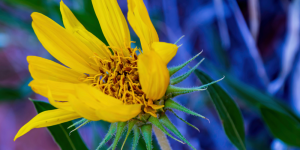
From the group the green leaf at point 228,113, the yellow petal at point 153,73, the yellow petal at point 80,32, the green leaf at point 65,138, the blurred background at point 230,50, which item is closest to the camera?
the yellow petal at point 153,73

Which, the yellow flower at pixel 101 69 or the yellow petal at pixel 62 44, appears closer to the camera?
the yellow flower at pixel 101 69

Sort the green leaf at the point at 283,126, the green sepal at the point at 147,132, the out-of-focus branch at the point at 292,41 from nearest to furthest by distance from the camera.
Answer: the green sepal at the point at 147,132, the green leaf at the point at 283,126, the out-of-focus branch at the point at 292,41

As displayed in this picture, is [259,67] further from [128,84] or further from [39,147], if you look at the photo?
[39,147]

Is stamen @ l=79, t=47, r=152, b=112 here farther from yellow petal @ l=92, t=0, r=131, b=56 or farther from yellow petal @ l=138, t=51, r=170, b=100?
yellow petal @ l=138, t=51, r=170, b=100

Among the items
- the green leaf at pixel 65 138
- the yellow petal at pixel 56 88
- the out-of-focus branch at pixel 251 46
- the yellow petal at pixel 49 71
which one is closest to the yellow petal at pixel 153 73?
the yellow petal at pixel 56 88

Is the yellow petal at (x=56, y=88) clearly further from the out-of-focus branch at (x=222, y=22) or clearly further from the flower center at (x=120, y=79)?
the out-of-focus branch at (x=222, y=22)

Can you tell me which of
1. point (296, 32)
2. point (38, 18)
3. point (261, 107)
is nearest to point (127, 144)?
point (261, 107)
